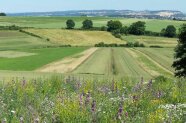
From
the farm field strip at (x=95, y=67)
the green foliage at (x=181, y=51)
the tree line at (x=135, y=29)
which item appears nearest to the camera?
the green foliage at (x=181, y=51)

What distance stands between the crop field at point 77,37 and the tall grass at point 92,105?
98.4 metres

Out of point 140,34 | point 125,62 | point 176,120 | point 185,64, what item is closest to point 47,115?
point 176,120

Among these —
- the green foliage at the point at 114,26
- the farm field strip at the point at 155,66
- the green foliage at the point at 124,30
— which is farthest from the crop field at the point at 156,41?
the farm field strip at the point at 155,66

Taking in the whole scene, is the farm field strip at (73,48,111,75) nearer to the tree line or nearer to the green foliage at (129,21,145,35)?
the tree line

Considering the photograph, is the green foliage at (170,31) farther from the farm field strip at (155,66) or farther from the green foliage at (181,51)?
the green foliage at (181,51)

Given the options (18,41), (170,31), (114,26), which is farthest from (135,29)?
(18,41)

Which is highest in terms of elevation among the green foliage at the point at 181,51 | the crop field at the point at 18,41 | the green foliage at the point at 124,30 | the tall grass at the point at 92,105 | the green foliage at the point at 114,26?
the tall grass at the point at 92,105

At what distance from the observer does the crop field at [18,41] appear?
100 meters

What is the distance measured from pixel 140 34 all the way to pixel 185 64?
108880mm

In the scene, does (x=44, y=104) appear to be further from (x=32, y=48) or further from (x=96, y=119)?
(x=32, y=48)

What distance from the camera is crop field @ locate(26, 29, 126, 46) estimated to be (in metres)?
115

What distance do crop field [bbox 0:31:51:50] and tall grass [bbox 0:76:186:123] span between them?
281 feet

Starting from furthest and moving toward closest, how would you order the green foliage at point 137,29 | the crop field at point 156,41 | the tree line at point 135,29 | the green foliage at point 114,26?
the green foliage at point 114,26 < the green foliage at point 137,29 < the tree line at point 135,29 < the crop field at point 156,41

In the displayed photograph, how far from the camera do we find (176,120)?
857 centimetres
